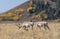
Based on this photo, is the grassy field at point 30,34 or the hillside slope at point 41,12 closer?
the grassy field at point 30,34

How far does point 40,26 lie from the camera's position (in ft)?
71.3

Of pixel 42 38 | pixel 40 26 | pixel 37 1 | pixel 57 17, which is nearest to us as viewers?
pixel 42 38

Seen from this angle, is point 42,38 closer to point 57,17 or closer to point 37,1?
point 57,17

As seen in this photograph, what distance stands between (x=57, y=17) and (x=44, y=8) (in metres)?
3.95

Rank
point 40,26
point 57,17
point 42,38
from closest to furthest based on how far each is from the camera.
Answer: point 42,38 < point 40,26 < point 57,17

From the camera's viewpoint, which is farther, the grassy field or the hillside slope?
the hillside slope

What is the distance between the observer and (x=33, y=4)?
60031 mm

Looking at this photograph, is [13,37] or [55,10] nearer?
[13,37]

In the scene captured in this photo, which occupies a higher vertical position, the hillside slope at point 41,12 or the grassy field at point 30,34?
the grassy field at point 30,34

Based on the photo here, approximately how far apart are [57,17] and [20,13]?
11309 mm

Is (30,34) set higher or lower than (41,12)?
higher

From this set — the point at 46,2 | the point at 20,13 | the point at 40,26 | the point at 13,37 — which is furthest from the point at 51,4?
the point at 13,37

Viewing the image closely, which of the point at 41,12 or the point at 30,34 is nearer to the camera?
the point at 30,34

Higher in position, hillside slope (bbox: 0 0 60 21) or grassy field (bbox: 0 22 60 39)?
grassy field (bbox: 0 22 60 39)
